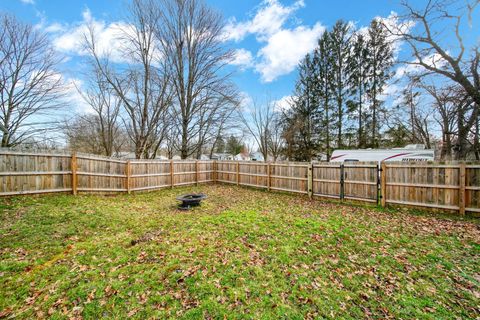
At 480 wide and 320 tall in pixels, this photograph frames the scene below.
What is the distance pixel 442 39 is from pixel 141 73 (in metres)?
16.7

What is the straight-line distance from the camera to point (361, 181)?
7633 mm

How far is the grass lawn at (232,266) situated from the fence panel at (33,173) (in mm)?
705

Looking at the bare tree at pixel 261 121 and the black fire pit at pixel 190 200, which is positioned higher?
the bare tree at pixel 261 121

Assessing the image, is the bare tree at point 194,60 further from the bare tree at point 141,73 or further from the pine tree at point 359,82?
the pine tree at point 359,82

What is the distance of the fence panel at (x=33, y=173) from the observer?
5.92 m

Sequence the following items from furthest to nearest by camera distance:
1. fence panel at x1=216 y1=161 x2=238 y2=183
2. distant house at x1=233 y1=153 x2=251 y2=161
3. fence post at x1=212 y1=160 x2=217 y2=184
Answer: distant house at x1=233 y1=153 x2=251 y2=161 < fence post at x1=212 y1=160 x2=217 y2=184 < fence panel at x1=216 y1=161 x2=238 y2=183

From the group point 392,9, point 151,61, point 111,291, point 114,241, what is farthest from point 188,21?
point 111,291

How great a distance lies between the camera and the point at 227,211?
6.43 m

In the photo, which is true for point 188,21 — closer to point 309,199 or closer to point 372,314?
point 309,199

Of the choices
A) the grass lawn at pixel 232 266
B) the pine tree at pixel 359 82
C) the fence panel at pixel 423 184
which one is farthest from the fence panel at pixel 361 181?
the pine tree at pixel 359 82

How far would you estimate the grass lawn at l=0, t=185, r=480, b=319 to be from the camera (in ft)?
7.71

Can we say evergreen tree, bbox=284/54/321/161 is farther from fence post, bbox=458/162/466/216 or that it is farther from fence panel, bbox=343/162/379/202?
fence post, bbox=458/162/466/216

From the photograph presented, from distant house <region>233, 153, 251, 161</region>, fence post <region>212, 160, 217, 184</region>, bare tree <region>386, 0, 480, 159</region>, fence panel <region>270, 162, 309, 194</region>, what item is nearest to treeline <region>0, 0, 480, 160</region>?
bare tree <region>386, 0, 480, 159</region>

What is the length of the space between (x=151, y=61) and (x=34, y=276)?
13979 mm
